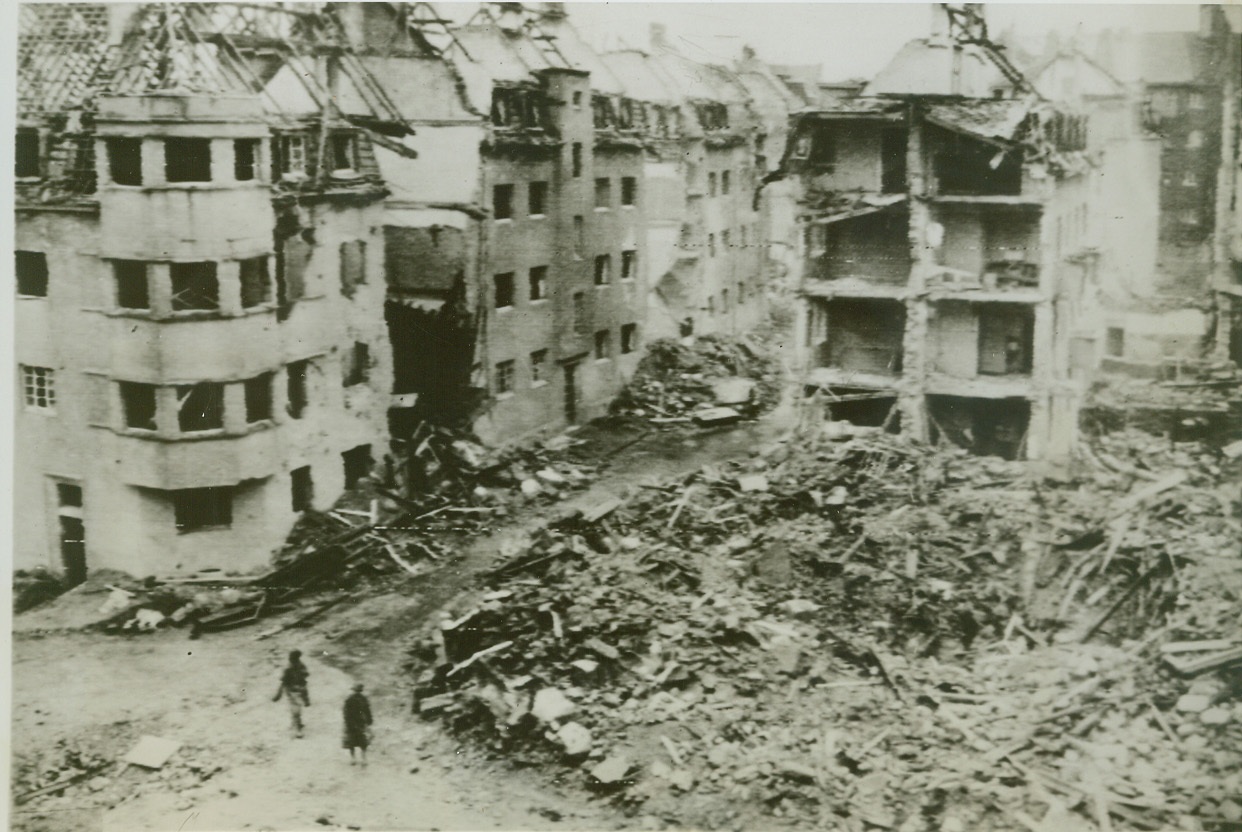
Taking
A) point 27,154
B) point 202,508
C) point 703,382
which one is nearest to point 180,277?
point 27,154

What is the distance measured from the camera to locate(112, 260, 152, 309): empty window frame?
29.9ft

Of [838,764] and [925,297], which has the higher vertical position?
[925,297]

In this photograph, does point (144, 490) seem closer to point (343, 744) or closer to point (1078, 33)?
point (343, 744)

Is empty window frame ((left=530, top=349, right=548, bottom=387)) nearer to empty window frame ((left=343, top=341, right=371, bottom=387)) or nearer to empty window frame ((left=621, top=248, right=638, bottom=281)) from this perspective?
empty window frame ((left=621, top=248, right=638, bottom=281))

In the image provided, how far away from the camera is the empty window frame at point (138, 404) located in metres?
9.27

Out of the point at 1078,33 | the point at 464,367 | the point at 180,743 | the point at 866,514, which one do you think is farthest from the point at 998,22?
the point at 180,743

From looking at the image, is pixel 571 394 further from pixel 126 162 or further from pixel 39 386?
pixel 39 386

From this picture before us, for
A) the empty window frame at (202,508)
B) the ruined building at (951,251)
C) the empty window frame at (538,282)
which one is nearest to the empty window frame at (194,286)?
the empty window frame at (202,508)

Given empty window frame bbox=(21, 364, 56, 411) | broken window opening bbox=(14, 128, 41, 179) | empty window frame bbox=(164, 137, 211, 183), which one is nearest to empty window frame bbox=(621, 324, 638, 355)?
empty window frame bbox=(164, 137, 211, 183)

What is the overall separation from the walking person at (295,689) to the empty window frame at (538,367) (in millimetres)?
3439

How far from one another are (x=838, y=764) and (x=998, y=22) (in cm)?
678

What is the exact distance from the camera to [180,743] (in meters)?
9.10

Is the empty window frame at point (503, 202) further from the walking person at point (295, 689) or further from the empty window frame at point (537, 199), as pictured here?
the walking person at point (295, 689)

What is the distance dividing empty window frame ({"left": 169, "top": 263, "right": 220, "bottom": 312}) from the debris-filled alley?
0.03 meters
